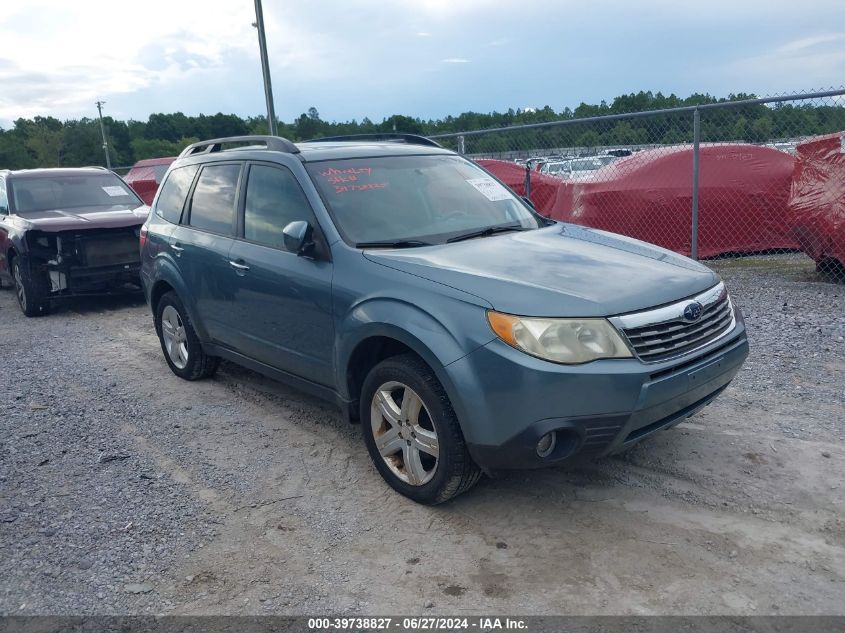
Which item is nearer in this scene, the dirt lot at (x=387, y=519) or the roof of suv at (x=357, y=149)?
the dirt lot at (x=387, y=519)

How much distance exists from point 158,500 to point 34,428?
1721mm

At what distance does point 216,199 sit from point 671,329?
130 inches

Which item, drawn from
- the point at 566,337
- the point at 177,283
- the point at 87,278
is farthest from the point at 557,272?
the point at 87,278

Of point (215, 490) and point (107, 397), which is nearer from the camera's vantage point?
point (215, 490)

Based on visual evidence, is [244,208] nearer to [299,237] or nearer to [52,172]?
[299,237]

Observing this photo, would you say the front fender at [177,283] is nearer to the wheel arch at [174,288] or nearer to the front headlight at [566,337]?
the wheel arch at [174,288]

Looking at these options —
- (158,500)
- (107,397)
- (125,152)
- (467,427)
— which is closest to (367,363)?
(467,427)

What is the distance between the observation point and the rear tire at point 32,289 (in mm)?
8836

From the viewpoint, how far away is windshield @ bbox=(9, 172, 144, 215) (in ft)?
31.2

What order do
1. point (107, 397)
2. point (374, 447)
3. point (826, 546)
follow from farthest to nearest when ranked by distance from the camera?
1. point (107, 397)
2. point (374, 447)
3. point (826, 546)

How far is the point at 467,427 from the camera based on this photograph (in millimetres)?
3248

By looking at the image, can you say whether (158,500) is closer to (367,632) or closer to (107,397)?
(367,632)

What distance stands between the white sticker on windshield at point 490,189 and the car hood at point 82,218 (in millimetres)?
5189

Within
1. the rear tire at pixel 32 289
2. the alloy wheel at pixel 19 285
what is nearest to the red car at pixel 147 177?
the alloy wheel at pixel 19 285
